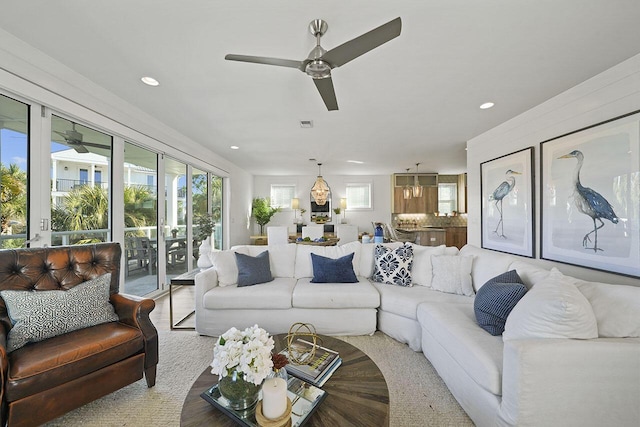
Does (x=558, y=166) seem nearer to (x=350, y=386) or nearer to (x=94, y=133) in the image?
(x=350, y=386)

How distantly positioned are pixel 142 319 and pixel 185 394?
625 millimetres

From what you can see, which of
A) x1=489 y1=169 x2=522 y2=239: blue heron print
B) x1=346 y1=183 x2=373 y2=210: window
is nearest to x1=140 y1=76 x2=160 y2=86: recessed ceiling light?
x1=489 y1=169 x2=522 y2=239: blue heron print

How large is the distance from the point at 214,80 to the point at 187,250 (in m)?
3.27

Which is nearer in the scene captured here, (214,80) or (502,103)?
(214,80)

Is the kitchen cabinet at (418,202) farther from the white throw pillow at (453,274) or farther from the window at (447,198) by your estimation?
the white throw pillow at (453,274)

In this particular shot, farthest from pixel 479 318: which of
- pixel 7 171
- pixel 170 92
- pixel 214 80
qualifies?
pixel 7 171

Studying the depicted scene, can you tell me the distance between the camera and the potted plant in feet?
26.1

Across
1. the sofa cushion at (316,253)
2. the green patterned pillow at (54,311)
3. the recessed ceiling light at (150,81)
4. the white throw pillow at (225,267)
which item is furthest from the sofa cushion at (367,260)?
the recessed ceiling light at (150,81)

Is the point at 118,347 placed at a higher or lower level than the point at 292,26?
lower

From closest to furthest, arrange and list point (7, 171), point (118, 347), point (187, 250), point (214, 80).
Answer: point (118, 347) < point (7, 171) < point (214, 80) < point (187, 250)

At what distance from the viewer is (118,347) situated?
164 cm

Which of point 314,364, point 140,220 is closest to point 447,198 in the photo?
point 314,364

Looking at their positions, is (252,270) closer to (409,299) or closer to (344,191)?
(409,299)

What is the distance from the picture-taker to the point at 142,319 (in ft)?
6.03
